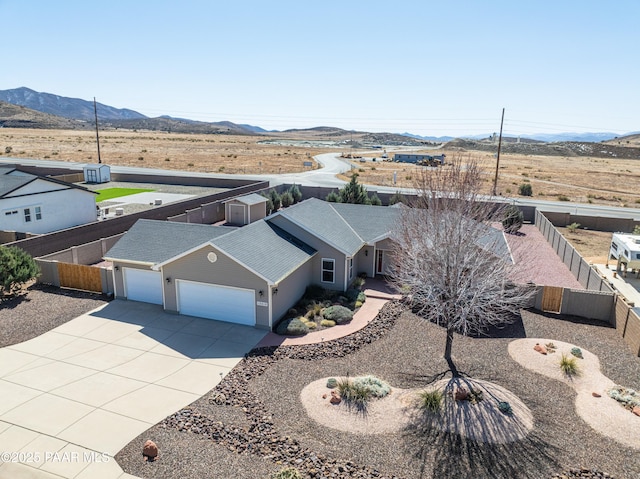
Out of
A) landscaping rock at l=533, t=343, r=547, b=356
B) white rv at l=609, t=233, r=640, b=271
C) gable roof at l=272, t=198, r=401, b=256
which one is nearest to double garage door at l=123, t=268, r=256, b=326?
gable roof at l=272, t=198, r=401, b=256

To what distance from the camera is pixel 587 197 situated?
52938mm

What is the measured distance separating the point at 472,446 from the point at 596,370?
6.62m

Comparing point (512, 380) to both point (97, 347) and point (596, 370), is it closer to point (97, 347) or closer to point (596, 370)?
point (596, 370)

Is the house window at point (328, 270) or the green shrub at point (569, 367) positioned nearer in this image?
the green shrub at point (569, 367)

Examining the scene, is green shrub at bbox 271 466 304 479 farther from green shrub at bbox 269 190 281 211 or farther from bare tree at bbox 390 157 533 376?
green shrub at bbox 269 190 281 211

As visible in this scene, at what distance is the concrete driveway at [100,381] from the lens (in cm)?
1054

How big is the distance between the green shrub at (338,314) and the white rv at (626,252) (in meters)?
16.8

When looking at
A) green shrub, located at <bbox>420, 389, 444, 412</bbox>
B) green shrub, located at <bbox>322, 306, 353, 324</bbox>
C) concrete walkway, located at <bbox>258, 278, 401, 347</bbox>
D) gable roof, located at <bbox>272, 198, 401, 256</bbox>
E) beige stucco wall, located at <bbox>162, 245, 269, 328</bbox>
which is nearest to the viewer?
green shrub, located at <bbox>420, 389, 444, 412</bbox>

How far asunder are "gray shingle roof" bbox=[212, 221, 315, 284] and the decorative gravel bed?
692cm

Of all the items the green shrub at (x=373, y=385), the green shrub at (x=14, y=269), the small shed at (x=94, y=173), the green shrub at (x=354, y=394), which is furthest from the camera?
the small shed at (x=94, y=173)

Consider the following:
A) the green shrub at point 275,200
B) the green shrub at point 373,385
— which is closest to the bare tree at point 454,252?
the green shrub at point 373,385

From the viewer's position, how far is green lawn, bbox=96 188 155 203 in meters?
44.2

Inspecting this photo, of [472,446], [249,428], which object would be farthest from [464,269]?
[249,428]

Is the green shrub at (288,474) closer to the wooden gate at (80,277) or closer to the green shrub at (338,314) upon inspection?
the green shrub at (338,314)
